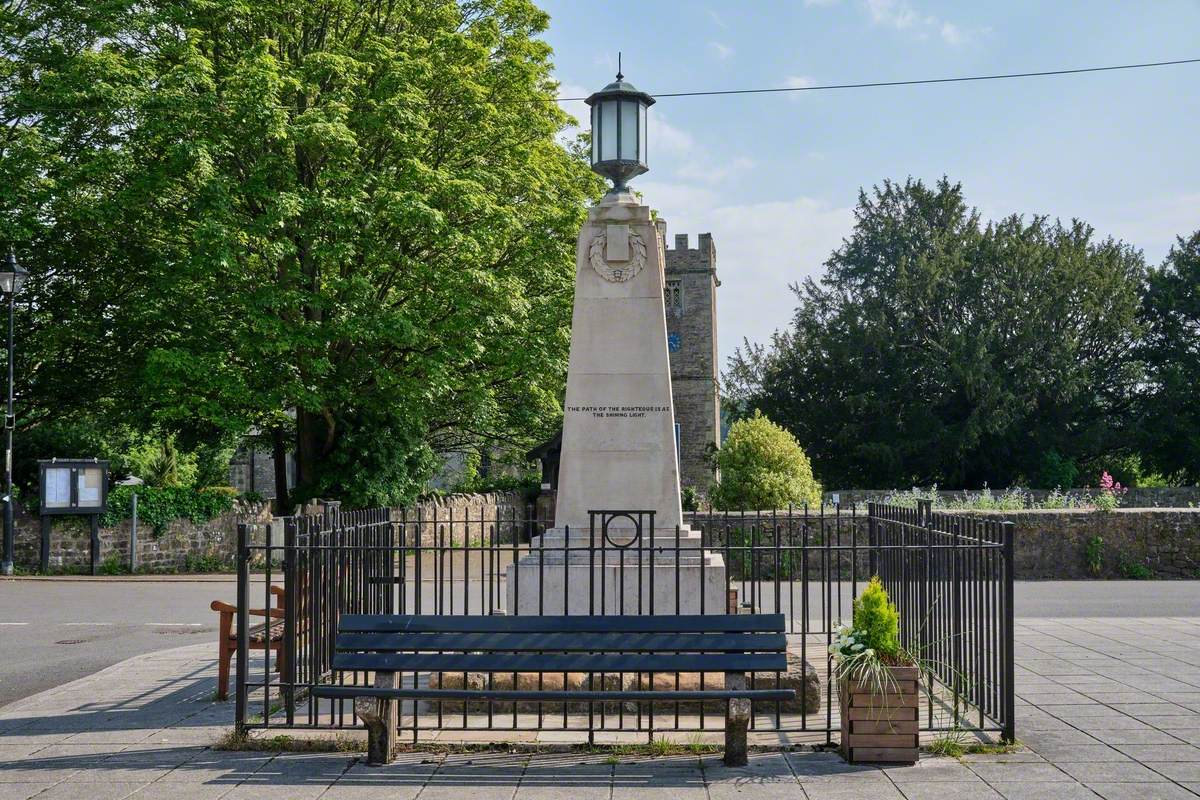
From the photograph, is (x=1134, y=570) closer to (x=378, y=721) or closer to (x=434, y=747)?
(x=434, y=747)

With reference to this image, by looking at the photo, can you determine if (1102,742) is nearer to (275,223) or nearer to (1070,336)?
(275,223)

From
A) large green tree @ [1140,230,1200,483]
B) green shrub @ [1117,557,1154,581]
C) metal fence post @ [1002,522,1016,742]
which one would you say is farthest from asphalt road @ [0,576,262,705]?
large green tree @ [1140,230,1200,483]

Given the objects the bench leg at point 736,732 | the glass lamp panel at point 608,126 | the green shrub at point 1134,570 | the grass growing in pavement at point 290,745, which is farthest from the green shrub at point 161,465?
the bench leg at point 736,732

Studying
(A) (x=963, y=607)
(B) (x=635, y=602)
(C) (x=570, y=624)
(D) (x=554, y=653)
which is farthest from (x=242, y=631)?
(A) (x=963, y=607)

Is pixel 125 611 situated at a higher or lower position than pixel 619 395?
lower

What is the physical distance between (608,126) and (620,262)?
130 cm

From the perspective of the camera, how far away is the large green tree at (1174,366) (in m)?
47.4

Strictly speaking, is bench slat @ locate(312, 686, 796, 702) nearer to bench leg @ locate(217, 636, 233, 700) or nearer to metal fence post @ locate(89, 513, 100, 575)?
bench leg @ locate(217, 636, 233, 700)

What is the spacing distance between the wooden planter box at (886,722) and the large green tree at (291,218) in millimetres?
16909

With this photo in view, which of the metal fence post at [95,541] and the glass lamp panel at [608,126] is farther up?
the glass lamp panel at [608,126]

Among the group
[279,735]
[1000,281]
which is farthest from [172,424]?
[1000,281]

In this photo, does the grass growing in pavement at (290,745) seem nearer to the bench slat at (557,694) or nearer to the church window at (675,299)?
the bench slat at (557,694)

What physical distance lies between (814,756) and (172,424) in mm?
23849

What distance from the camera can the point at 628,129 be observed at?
1012 centimetres
